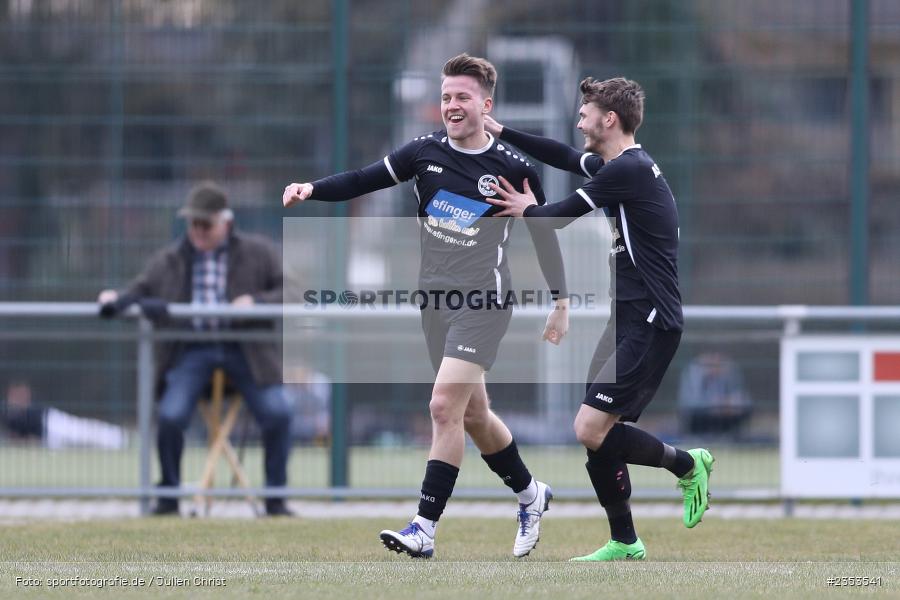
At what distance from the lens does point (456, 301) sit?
23.8ft

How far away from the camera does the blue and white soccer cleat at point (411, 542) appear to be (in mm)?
6895

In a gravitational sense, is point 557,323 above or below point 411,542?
above

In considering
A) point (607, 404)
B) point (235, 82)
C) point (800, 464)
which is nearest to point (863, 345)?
point (800, 464)

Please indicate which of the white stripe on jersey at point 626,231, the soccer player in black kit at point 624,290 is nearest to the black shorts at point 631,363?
the soccer player in black kit at point 624,290

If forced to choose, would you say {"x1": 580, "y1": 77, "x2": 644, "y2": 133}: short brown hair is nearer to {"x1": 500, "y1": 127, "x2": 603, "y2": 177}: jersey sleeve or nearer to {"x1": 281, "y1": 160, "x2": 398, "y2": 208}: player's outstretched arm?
{"x1": 500, "y1": 127, "x2": 603, "y2": 177}: jersey sleeve

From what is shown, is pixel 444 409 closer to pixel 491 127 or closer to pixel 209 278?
pixel 491 127

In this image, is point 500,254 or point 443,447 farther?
point 500,254

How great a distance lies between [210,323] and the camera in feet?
33.6

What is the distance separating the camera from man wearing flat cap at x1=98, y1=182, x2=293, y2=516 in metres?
9.98

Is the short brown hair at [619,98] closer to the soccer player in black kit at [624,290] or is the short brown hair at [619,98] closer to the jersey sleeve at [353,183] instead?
the soccer player in black kit at [624,290]

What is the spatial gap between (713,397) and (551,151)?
11.7ft

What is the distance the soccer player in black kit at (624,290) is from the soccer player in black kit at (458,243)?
19 cm

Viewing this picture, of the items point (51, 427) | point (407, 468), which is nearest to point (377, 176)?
point (407, 468)

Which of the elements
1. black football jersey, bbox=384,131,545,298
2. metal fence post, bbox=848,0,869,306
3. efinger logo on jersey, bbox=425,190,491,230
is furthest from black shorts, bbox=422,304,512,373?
metal fence post, bbox=848,0,869,306
